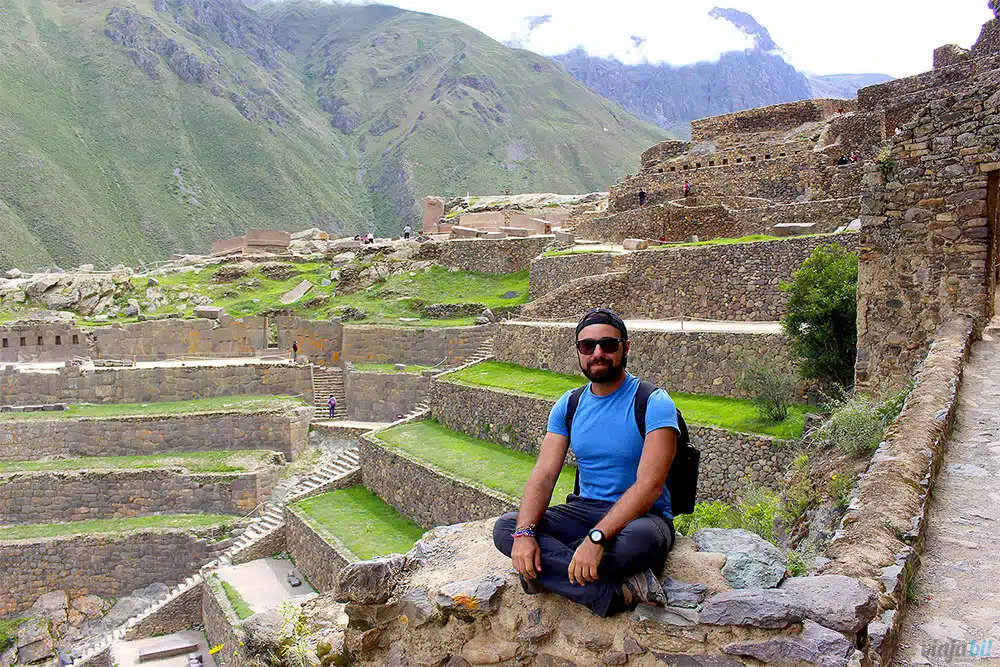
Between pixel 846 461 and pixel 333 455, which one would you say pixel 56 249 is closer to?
pixel 333 455

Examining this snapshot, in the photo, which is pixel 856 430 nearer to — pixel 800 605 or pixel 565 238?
pixel 800 605

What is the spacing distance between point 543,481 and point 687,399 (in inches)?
388

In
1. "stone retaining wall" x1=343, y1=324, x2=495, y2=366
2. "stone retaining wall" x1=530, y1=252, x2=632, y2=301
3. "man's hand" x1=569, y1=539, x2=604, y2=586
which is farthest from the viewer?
"stone retaining wall" x1=343, y1=324, x2=495, y2=366

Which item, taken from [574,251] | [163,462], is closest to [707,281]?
[574,251]

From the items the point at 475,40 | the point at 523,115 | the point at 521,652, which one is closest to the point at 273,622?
the point at 521,652

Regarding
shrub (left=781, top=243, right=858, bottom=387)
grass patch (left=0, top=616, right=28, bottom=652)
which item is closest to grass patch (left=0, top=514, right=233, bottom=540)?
grass patch (left=0, top=616, right=28, bottom=652)

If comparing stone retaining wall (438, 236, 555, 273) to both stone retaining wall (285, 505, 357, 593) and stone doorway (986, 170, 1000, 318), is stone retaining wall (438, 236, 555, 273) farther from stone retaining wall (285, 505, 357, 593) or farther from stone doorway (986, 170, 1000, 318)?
stone doorway (986, 170, 1000, 318)

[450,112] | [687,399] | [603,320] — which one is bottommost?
[687,399]

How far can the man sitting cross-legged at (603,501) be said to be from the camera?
320cm

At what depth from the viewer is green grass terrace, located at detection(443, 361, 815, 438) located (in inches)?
427

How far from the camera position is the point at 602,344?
363cm

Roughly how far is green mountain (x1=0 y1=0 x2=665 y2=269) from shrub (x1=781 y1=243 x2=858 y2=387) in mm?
63512

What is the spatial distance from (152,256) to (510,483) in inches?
2669

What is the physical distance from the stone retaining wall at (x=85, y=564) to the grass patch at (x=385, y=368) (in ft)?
21.6
